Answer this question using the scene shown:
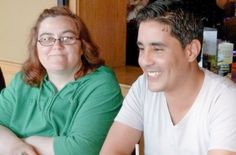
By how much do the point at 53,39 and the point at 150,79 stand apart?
0.55 metres

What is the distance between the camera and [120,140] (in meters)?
1.50

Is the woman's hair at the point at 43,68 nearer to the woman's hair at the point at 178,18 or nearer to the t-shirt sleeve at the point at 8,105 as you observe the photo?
the t-shirt sleeve at the point at 8,105

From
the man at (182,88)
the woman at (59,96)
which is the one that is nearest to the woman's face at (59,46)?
the woman at (59,96)

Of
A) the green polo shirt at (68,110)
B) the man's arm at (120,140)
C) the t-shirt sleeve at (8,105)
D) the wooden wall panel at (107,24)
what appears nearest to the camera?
the man's arm at (120,140)

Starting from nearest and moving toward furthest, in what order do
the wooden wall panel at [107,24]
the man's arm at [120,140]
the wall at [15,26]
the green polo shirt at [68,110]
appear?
the man's arm at [120,140] < the green polo shirt at [68,110] < the wooden wall panel at [107,24] < the wall at [15,26]

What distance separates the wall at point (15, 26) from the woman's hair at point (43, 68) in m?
1.07

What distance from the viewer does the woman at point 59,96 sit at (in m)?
1.61

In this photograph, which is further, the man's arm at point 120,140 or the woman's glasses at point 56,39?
the woman's glasses at point 56,39

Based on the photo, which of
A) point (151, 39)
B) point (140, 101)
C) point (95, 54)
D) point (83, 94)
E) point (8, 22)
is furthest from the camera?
point (8, 22)

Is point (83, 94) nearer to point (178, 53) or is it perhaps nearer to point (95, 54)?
point (95, 54)

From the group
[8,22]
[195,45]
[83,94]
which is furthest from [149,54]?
[8,22]

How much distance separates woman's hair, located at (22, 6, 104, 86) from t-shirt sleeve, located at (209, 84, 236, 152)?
67 centimetres

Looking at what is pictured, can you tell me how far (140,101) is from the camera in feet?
4.92

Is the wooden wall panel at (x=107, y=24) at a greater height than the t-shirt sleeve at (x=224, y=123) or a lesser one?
greater
